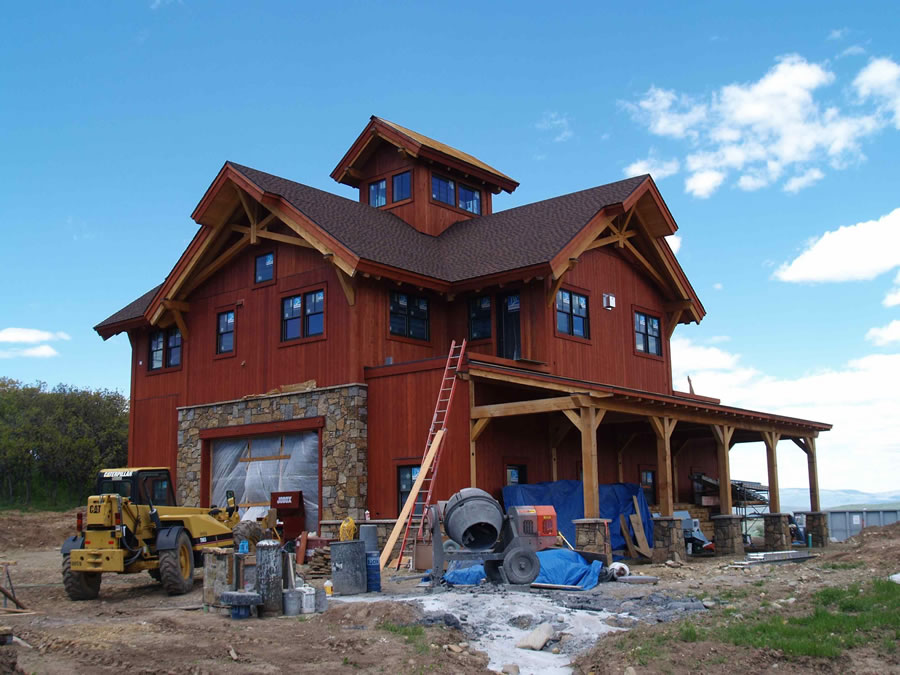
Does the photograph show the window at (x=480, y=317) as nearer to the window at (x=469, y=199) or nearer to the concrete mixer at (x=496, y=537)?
the window at (x=469, y=199)

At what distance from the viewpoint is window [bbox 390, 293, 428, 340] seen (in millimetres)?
23281

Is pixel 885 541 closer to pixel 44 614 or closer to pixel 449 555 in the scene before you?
pixel 449 555

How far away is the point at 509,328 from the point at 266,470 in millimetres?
7373

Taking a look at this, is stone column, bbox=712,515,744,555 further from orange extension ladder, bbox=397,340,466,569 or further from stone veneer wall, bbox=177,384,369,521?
stone veneer wall, bbox=177,384,369,521

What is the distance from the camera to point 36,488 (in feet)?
129

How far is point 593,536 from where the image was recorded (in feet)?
60.5

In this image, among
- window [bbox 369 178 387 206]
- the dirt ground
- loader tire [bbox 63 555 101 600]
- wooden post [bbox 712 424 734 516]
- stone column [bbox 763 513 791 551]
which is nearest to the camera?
the dirt ground

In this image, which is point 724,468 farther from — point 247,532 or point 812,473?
point 247,532

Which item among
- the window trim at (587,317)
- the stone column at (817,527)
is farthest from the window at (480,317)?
the stone column at (817,527)

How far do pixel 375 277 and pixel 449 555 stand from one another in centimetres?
893

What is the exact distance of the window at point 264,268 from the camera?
24.7 metres

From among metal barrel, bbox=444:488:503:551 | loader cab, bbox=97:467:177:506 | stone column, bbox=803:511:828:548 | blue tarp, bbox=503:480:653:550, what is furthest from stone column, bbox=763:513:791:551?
loader cab, bbox=97:467:177:506

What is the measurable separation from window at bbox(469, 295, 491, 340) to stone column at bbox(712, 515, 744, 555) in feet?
25.4

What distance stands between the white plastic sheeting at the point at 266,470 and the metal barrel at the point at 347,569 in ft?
23.3
